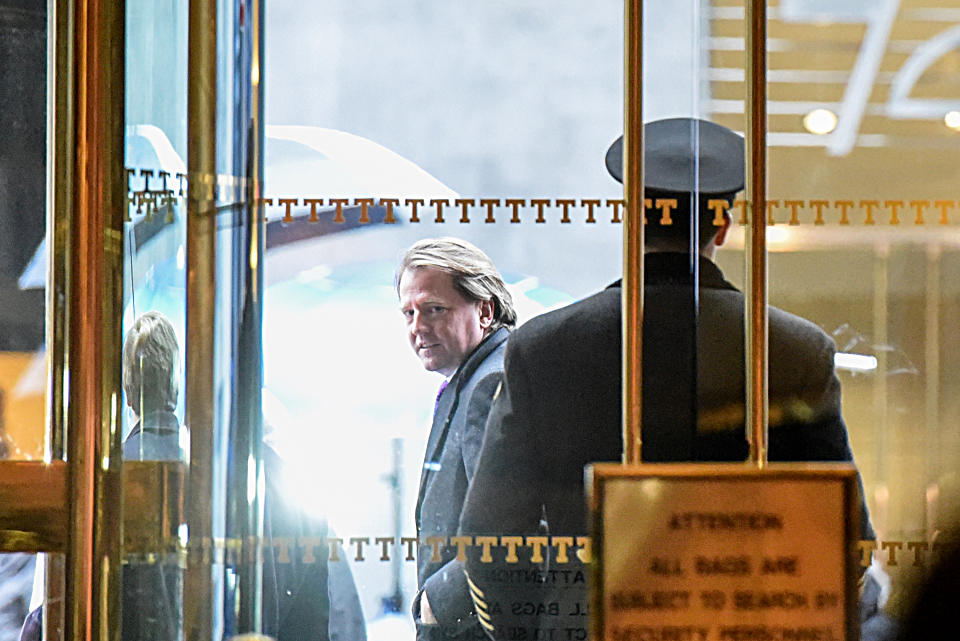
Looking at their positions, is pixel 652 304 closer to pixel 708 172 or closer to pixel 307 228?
pixel 708 172

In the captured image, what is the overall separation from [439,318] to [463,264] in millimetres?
65

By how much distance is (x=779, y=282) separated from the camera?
1418 mm

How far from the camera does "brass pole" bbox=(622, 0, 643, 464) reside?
1.37m

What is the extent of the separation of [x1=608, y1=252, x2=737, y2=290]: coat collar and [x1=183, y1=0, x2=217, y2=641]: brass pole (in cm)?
43

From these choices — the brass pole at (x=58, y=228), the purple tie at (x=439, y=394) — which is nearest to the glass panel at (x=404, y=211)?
the purple tie at (x=439, y=394)

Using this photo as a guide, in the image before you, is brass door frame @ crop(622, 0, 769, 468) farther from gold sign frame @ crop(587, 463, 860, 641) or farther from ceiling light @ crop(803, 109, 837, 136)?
gold sign frame @ crop(587, 463, 860, 641)

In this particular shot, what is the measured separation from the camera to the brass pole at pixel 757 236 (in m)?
1.35

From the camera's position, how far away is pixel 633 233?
138 centimetres

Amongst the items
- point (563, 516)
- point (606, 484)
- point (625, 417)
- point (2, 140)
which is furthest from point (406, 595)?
point (2, 140)

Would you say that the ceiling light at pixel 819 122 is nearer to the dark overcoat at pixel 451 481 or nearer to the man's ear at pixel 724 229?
the man's ear at pixel 724 229

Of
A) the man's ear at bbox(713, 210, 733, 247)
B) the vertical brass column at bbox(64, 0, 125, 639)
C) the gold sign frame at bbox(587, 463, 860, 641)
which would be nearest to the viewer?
the gold sign frame at bbox(587, 463, 860, 641)

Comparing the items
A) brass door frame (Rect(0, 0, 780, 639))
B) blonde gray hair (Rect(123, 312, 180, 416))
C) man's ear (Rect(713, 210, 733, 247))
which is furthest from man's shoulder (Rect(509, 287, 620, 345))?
blonde gray hair (Rect(123, 312, 180, 416))

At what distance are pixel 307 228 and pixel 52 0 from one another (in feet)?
1.13

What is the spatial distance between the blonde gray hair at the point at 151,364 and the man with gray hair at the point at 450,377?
25 cm
